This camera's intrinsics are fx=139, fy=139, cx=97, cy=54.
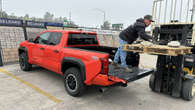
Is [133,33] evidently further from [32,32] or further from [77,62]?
[32,32]

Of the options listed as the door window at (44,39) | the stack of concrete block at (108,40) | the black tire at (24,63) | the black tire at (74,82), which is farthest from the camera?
the stack of concrete block at (108,40)

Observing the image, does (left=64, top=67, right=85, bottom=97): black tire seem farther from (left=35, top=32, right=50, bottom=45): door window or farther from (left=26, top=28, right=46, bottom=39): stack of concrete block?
(left=26, top=28, right=46, bottom=39): stack of concrete block

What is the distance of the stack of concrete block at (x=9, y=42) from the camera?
7227 millimetres

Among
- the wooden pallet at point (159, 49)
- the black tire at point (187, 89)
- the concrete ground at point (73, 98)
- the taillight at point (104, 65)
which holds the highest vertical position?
the wooden pallet at point (159, 49)

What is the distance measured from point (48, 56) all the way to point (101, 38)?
977 centimetres

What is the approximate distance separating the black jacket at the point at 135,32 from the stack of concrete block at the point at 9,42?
6266mm

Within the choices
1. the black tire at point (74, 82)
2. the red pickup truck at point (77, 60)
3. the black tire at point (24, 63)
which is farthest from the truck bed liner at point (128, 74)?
the black tire at point (24, 63)

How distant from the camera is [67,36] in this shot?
4.23 m

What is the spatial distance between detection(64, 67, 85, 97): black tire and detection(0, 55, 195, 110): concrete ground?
19 cm

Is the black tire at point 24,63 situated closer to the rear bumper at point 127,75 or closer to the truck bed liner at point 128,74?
the truck bed liner at point 128,74

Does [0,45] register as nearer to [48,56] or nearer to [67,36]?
[48,56]

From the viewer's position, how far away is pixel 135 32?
159 inches

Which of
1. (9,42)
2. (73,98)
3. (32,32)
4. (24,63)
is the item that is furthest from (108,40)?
(73,98)

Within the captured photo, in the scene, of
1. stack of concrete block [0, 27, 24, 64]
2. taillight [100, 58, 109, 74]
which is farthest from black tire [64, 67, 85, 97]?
stack of concrete block [0, 27, 24, 64]
